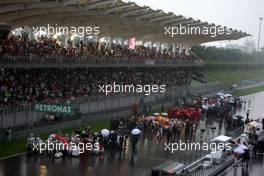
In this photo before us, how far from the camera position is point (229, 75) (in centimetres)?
9669

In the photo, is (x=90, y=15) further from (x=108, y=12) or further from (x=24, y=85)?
(x=24, y=85)

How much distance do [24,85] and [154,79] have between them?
23.7 meters
